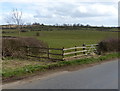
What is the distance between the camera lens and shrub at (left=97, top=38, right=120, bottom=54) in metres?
22.6

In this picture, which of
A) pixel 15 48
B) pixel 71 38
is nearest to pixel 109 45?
pixel 15 48

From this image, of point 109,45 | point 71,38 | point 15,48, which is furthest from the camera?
point 71,38

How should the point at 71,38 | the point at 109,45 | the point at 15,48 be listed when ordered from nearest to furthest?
the point at 15,48 < the point at 109,45 < the point at 71,38

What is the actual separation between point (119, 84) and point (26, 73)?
4685 mm

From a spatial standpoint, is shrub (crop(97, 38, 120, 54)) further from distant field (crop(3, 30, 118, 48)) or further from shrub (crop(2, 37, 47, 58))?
shrub (crop(2, 37, 47, 58))

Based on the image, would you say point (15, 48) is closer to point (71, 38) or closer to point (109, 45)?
point (109, 45)

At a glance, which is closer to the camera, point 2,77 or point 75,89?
point 75,89

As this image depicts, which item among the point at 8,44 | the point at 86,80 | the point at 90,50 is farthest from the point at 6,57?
the point at 86,80

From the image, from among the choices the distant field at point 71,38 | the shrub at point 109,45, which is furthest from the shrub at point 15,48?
the distant field at point 71,38

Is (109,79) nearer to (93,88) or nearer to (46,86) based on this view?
(93,88)

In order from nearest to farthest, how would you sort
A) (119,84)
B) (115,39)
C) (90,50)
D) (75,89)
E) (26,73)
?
(75,89) < (119,84) < (26,73) < (90,50) < (115,39)

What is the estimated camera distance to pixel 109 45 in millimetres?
22766

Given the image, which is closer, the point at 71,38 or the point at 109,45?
the point at 109,45

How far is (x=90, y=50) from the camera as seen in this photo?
20312 millimetres
